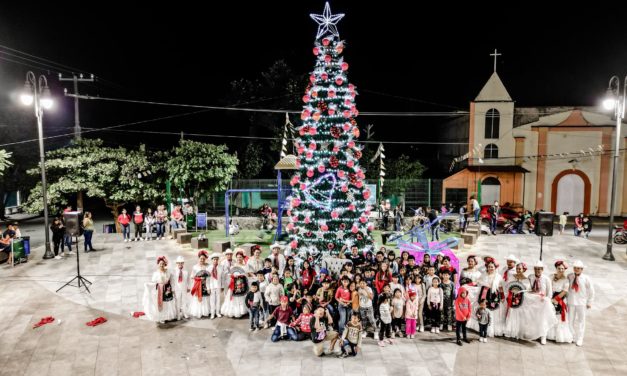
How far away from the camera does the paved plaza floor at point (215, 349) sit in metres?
7.24

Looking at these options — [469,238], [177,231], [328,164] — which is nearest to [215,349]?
[328,164]

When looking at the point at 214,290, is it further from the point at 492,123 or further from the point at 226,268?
the point at 492,123

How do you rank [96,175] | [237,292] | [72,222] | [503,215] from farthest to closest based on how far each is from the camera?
[503,215] → [96,175] → [72,222] → [237,292]

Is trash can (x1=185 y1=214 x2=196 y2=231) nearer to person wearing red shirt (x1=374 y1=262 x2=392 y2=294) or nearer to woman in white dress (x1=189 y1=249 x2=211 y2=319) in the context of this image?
woman in white dress (x1=189 y1=249 x2=211 y2=319)

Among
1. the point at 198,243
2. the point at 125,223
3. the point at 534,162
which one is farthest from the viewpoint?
the point at 534,162

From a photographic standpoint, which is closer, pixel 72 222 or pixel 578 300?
pixel 578 300

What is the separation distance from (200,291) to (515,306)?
21.4 feet

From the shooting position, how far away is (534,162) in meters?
26.2

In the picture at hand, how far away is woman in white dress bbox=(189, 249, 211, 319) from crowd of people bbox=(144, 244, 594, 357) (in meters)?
0.38

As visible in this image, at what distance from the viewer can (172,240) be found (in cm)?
1769

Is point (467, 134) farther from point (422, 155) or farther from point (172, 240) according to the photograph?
point (172, 240)

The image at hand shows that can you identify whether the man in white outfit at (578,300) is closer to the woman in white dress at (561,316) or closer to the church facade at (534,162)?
the woman in white dress at (561,316)

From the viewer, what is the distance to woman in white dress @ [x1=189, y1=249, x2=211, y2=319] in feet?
30.9

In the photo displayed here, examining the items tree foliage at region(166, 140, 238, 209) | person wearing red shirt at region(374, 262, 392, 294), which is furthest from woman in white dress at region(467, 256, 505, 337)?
tree foliage at region(166, 140, 238, 209)
